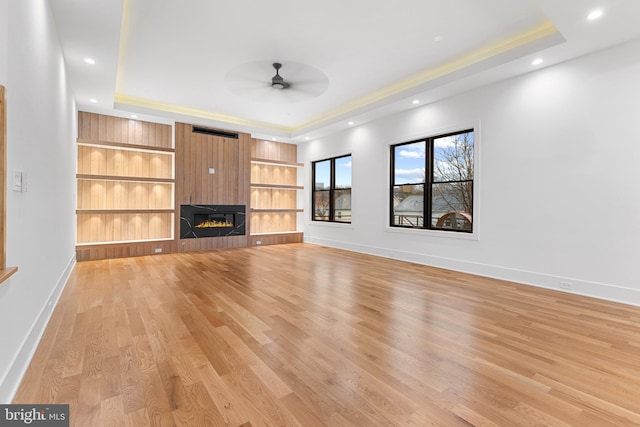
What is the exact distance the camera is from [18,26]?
1858mm

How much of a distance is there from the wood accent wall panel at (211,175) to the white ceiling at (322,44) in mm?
1374

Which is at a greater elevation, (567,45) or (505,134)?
(567,45)

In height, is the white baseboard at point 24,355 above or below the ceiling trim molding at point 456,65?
below

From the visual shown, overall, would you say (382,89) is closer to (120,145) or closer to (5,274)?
(120,145)

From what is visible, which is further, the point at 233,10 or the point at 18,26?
the point at 233,10

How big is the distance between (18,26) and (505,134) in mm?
5378

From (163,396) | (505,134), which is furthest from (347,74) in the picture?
(163,396)

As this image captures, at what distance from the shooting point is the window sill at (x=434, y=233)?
493 cm

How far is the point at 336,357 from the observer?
2119 mm

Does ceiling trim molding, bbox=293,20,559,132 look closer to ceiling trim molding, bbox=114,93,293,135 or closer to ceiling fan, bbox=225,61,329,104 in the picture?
ceiling fan, bbox=225,61,329,104

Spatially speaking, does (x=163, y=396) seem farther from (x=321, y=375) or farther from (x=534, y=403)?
(x=534, y=403)

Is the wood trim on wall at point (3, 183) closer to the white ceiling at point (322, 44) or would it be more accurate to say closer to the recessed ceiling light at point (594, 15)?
the white ceiling at point (322, 44)

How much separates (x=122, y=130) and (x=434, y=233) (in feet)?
22.3

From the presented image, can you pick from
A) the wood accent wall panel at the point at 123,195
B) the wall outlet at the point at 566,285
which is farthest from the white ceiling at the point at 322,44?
the wall outlet at the point at 566,285
